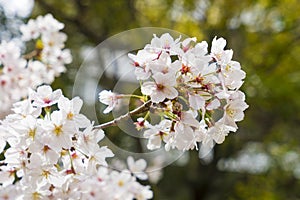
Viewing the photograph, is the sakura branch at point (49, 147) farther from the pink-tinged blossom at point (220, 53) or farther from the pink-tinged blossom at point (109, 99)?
the pink-tinged blossom at point (220, 53)

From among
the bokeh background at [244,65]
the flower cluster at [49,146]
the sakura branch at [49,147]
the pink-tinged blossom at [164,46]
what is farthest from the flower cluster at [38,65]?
the bokeh background at [244,65]

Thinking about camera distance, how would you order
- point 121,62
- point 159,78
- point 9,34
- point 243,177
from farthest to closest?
point 243,177, point 9,34, point 121,62, point 159,78

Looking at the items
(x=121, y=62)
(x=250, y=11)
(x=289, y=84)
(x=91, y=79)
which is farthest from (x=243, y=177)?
(x=121, y=62)

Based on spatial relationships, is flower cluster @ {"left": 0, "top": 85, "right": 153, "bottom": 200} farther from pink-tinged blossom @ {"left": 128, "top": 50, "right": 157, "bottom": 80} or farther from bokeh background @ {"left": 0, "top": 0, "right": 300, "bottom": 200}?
bokeh background @ {"left": 0, "top": 0, "right": 300, "bottom": 200}

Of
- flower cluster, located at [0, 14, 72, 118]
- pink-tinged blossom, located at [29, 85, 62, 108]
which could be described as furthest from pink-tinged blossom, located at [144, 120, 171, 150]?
flower cluster, located at [0, 14, 72, 118]

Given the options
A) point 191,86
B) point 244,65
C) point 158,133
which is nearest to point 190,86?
point 191,86

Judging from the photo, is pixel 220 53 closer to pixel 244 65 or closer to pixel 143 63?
pixel 143 63

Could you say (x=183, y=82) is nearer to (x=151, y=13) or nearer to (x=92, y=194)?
(x=92, y=194)
